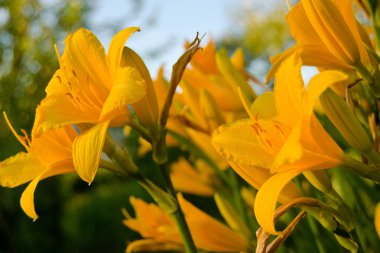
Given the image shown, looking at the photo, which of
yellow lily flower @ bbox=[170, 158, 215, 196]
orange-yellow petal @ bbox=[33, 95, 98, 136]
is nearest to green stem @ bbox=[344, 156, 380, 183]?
orange-yellow petal @ bbox=[33, 95, 98, 136]

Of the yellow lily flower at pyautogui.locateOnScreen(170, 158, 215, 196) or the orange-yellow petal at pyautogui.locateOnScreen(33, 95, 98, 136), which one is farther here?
the yellow lily flower at pyautogui.locateOnScreen(170, 158, 215, 196)

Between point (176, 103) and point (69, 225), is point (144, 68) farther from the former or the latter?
point (69, 225)

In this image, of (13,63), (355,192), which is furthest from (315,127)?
(13,63)

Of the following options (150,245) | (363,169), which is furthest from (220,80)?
(363,169)

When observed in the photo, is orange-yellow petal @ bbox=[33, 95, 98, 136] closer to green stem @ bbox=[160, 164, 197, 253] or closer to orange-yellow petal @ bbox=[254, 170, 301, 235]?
green stem @ bbox=[160, 164, 197, 253]

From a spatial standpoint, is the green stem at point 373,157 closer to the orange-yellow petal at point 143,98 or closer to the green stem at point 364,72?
the green stem at point 364,72

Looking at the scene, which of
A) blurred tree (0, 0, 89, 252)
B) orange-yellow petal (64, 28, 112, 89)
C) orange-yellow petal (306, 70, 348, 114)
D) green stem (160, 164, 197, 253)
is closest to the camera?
orange-yellow petal (306, 70, 348, 114)

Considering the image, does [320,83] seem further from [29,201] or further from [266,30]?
[266,30]
